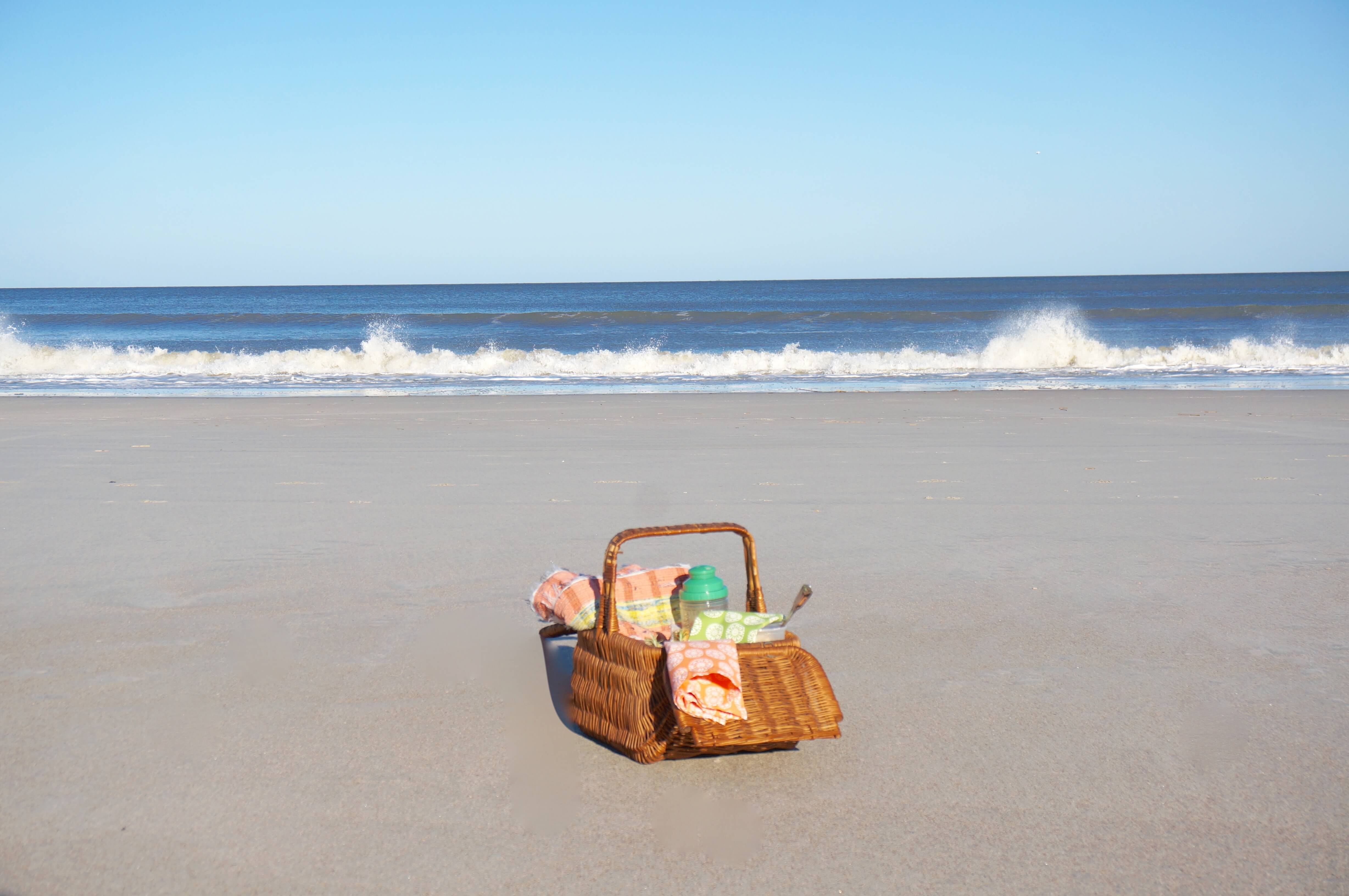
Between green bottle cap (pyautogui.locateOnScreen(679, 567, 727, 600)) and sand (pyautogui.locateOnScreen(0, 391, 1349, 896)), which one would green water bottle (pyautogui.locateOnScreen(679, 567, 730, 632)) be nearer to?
green bottle cap (pyautogui.locateOnScreen(679, 567, 727, 600))

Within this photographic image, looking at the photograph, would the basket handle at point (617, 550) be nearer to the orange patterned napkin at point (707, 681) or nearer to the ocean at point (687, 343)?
the orange patterned napkin at point (707, 681)

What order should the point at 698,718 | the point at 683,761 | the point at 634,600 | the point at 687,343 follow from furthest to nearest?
the point at 687,343 → the point at 634,600 → the point at 683,761 → the point at 698,718

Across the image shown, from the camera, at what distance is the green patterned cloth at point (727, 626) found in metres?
3.16

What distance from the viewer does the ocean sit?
18391mm

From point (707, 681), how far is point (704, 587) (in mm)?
553

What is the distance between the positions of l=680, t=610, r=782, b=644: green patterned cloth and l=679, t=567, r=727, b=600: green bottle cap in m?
0.20

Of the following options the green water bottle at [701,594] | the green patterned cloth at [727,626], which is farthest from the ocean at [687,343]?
the green patterned cloth at [727,626]

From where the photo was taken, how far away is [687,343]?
1313 inches

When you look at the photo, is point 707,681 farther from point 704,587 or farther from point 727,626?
point 704,587

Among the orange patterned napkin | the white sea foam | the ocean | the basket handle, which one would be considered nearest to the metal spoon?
the basket handle

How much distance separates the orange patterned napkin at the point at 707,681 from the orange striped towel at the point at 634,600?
25.0 inches

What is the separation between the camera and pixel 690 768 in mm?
2984

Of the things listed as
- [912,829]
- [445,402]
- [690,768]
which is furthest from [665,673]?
[445,402]

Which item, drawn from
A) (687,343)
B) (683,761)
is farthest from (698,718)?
(687,343)
